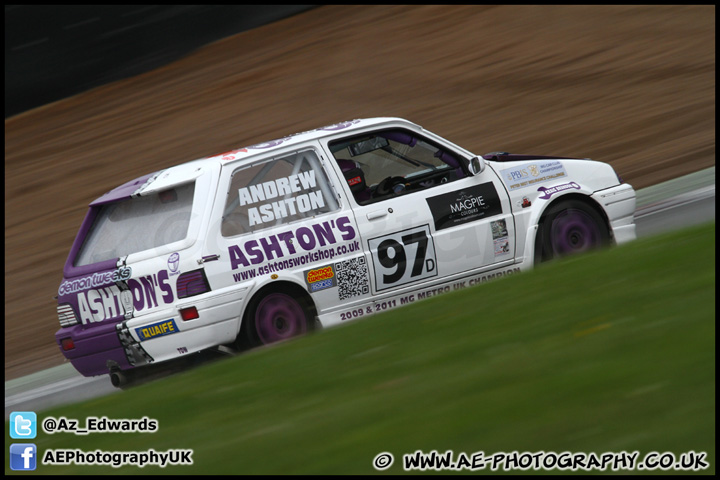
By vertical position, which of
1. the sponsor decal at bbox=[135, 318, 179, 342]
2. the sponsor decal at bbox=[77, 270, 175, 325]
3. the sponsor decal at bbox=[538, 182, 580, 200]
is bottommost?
the sponsor decal at bbox=[135, 318, 179, 342]

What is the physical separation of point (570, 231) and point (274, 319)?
268 centimetres

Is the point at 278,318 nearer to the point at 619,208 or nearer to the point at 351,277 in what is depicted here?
the point at 351,277

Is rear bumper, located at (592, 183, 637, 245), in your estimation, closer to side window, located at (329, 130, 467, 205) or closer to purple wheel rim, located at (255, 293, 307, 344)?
side window, located at (329, 130, 467, 205)

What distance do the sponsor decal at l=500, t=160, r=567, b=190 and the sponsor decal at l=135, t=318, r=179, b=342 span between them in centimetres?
298

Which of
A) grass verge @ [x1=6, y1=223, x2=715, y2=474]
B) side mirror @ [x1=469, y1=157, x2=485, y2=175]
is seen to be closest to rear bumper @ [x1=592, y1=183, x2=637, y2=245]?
side mirror @ [x1=469, y1=157, x2=485, y2=175]

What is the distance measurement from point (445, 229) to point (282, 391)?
274 cm

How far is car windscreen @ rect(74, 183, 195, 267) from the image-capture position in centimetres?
720

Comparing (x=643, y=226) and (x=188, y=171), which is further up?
(x=188, y=171)

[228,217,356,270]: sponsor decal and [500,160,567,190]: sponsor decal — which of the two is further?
[500,160,567,190]: sponsor decal

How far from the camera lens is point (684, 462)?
359cm

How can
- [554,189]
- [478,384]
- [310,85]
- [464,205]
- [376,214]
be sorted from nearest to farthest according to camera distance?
1. [478,384]
2. [376,214]
3. [464,205]
4. [554,189]
5. [310,85]

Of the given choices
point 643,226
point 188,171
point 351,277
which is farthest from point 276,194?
point 643,226

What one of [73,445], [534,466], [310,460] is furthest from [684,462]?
[73,445]

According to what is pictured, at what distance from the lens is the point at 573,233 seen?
8125 millimetres
